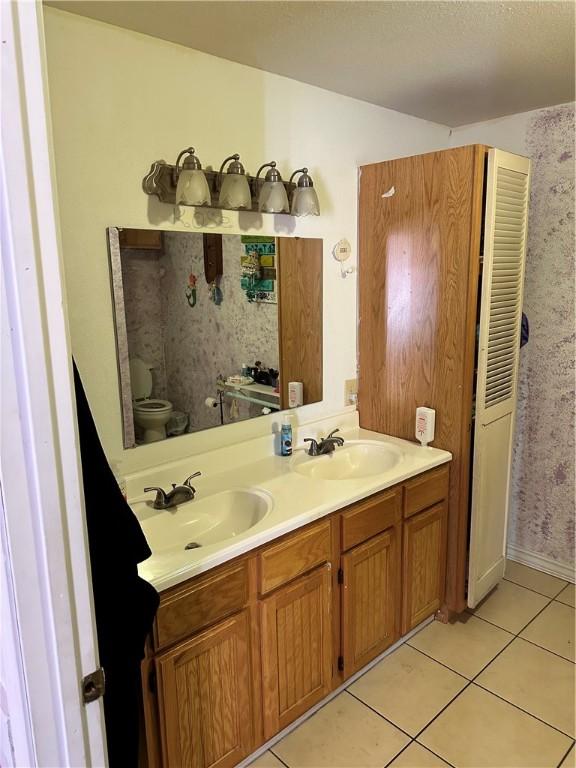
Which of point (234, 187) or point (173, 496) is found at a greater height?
point (234, 187)

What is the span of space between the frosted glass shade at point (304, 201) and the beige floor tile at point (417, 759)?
6.63ft

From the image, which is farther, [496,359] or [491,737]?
[496,359]

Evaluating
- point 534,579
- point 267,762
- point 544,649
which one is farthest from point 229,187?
point 534,579

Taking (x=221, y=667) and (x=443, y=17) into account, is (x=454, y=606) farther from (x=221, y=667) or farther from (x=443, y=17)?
(x=443, y=17)

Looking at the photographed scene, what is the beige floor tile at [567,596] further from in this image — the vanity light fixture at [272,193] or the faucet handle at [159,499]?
the vanity light fixture at [272,193]

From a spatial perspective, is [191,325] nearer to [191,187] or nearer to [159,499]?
[191,187]

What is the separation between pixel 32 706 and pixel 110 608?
0.35 m

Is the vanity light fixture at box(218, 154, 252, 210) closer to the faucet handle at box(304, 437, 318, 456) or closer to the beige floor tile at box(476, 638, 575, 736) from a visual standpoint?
the faucet handle at box(304, 437, 318, 456)

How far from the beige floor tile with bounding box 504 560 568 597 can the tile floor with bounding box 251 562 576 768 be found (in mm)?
178

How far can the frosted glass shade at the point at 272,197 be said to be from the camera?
6.84 feet

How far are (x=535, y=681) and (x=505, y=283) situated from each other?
1.65m

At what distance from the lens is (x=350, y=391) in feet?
8.89

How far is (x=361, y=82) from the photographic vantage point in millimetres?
2271

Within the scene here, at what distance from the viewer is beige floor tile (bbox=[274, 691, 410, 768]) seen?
186cm
